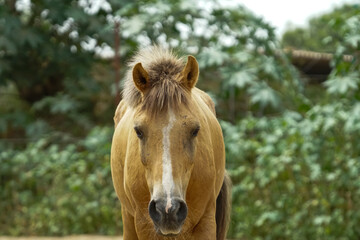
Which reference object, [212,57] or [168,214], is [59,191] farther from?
[168,214]

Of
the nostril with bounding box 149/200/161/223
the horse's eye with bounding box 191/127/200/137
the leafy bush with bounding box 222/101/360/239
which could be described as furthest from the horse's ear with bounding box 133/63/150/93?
the leafy bush with bounding box 222/101/360/239

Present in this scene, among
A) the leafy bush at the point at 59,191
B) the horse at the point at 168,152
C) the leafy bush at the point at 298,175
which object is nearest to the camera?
the horse at the point at 168,152

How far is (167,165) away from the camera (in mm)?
2912

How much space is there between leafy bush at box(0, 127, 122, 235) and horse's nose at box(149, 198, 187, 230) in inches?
221

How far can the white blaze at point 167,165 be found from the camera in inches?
110

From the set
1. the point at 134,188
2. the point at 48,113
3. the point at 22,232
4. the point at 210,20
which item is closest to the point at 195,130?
the point at 134,188

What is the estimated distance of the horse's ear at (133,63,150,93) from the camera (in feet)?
10.6

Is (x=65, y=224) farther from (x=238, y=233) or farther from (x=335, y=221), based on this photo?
(x=335, y=221)

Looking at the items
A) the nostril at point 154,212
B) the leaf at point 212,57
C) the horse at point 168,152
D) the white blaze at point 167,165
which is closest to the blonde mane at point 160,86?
the horse at point 168,152

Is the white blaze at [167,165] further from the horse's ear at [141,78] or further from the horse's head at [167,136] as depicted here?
the horse's ear at [141,78]

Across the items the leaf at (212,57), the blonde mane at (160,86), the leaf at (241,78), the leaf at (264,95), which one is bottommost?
the leaf at (264,95)

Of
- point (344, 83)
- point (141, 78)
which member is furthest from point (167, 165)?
point (344, 83)

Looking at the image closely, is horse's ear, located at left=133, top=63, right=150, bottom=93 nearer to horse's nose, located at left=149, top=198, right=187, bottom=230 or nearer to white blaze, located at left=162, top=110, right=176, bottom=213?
white blaze, located at left=162, top=110, right=176, bottom=213

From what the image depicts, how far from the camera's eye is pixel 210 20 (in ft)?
27.9
